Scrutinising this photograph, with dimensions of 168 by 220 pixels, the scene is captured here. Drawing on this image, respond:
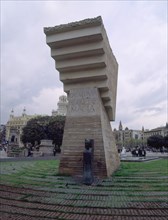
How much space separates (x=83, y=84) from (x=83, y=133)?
3134 millimetres

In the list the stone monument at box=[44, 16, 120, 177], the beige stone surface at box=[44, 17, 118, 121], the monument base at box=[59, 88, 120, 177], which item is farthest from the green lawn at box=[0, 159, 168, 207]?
the beige stone surface at box=[44, 17, 118, 121]

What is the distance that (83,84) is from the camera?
1518cm

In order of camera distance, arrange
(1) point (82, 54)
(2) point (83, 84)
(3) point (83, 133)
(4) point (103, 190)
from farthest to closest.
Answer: (2) point (83, 84) → (3) point (83, 133) → (1) point (82, 54) → (4) point (103, 190)

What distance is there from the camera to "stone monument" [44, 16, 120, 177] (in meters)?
13.5

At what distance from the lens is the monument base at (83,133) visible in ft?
44.5

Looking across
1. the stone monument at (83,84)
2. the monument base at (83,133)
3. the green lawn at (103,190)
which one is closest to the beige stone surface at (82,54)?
the stone monument at (83,84)

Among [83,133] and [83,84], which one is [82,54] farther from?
[83,133]

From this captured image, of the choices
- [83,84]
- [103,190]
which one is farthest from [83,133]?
[103,190]

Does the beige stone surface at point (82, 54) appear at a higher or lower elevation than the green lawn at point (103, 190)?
higher

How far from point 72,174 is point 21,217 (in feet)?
23.5

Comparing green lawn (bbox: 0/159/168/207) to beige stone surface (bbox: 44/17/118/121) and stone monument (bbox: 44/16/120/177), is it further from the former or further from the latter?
beige stone surface (bbox: 44/17/118/121)

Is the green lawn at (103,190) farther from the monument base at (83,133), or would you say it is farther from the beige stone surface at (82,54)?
the beige stone surface at (82,54)

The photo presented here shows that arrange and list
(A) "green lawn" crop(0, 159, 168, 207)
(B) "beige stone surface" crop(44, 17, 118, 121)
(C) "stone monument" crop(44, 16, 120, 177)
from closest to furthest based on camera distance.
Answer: (A) "green lawn" crop(0, 159, 168, 207) → (B) "beige stone surface" crop(44, 17, 118, 121) → (C) "stone monument" crop(44, 16, 120, 177)

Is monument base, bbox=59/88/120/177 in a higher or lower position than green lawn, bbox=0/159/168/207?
higher
